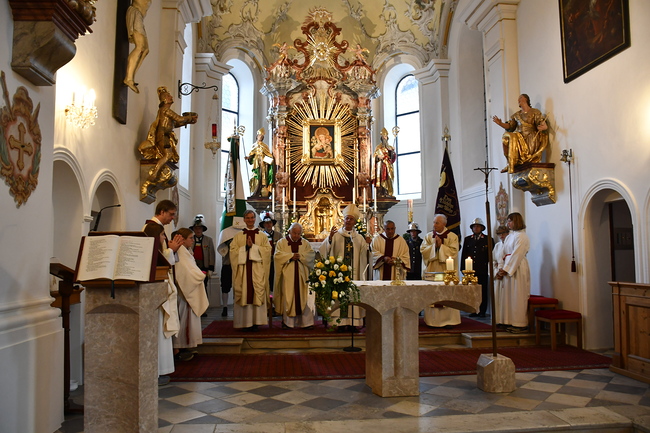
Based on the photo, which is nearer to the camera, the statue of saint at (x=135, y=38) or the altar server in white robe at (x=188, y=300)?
the altar server in white robe at (x=188, y=300)

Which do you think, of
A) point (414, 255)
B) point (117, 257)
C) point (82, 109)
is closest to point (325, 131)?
point (414, 255)

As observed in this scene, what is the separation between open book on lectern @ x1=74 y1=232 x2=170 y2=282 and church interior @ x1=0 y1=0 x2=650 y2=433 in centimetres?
61

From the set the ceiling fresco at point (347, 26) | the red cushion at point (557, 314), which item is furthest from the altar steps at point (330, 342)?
the ceiling fresco at point (347, 26)

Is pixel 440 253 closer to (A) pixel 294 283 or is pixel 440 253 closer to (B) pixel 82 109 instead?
(A) pixel 294 283

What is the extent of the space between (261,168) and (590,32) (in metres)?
7.48

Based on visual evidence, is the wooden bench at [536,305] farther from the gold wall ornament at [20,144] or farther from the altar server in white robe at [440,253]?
the gold wall ornament at [20,144]

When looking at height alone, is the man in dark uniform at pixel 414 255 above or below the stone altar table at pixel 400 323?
above

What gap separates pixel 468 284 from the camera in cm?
523

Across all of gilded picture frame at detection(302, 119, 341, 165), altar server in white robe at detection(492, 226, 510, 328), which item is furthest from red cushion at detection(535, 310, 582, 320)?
gilded picture frame at detection(302, 119, 341, 165)

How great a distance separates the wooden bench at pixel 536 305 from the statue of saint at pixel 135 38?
6.34 metres

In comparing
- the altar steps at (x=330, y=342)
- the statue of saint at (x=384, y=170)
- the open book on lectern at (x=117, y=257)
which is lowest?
the altar steps at (x=330, y=342)

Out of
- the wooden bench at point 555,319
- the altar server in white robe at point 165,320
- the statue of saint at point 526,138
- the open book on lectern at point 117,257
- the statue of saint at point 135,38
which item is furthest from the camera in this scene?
the statue of saint at point 526,138

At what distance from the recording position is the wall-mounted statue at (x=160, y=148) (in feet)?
26.1

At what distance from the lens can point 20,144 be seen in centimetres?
383
